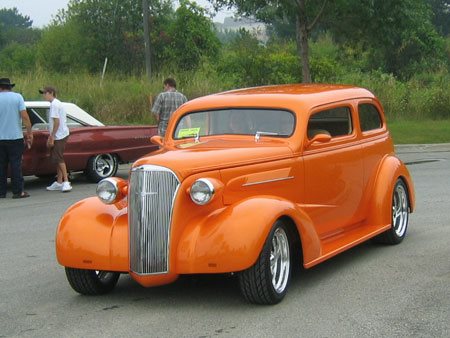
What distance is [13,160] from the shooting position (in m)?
11.8

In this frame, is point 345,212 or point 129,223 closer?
point 129,223

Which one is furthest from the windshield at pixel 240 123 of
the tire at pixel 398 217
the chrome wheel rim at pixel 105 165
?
the chrome wheel rim at pixel 105 165

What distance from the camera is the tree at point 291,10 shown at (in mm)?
19391

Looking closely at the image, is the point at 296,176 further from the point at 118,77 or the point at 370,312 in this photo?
the point at 118,77

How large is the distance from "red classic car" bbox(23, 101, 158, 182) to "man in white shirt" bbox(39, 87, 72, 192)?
0.35 m

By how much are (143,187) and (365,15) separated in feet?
48.2

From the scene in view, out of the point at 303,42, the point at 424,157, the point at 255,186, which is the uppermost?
the point at 303,42

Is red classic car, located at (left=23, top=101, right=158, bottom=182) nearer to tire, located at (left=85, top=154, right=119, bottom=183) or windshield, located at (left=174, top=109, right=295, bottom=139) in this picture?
tire, located at (left=85, top=154, right=119, bottom=183)

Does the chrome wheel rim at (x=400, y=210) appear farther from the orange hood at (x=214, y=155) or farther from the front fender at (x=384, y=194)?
the orange hood at (x=214, y=155)

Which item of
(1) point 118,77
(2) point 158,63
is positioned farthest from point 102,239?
(2) point 158,63

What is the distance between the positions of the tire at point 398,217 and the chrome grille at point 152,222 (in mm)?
2980

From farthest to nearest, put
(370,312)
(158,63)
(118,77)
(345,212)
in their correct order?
(158,63)
(118,77)
(345,212)
(370,312)

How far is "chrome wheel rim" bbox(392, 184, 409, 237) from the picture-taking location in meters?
7.82

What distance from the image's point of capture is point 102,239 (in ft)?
18.6
